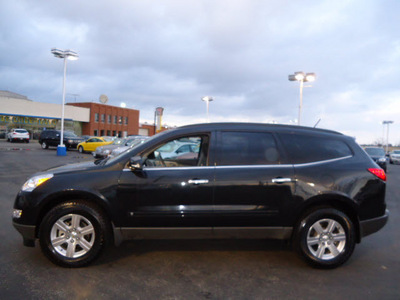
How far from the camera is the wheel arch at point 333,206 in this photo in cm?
402

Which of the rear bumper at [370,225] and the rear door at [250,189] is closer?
the rear door at [250,189]

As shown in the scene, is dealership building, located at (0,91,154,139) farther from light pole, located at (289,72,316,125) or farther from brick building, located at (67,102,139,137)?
light pole, located at (289,72,316,125)

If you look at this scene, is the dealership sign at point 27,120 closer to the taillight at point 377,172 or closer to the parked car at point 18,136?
the parked car at point 18,136

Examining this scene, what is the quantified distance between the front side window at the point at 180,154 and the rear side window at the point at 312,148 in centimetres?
107

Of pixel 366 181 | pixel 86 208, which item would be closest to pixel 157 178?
pixel 86 208

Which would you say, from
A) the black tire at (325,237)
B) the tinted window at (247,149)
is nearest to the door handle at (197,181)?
the tinted window at (247,149)

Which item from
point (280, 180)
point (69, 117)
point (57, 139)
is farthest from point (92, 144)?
point (69, 117)

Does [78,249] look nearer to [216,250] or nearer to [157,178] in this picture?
[157,178]

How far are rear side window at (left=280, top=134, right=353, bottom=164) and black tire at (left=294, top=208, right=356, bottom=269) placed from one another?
26.6 inches

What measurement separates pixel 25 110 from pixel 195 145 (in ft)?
163

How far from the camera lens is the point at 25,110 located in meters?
46.9

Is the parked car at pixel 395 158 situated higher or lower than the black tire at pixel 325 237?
higher

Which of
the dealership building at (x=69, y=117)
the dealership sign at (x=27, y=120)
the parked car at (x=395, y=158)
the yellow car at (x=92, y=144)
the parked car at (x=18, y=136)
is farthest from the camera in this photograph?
the dealership building at (x=69, y=117)

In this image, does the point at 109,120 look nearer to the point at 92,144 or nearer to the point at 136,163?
the point at 92,144
